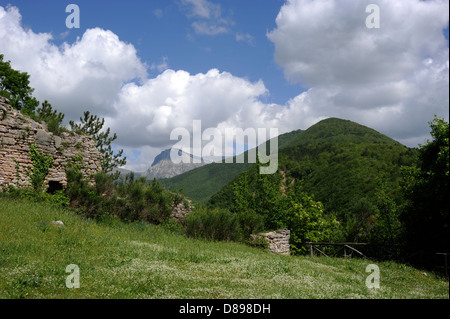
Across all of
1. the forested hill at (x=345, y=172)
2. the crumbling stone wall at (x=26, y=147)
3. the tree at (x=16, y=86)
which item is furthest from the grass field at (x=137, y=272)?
the forested hill at (x=345, y=172)

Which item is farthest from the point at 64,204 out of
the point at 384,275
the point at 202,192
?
the point at 202,192

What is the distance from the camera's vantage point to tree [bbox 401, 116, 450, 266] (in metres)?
15.3

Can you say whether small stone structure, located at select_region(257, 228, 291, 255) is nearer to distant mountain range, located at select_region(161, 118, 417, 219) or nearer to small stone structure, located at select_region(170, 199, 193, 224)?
small stone structure, located at select_region(170, 199, 193, 224)

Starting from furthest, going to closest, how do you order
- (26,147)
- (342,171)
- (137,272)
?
(342,171)
(26,147)
(137,272)

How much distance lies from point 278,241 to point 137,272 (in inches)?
550

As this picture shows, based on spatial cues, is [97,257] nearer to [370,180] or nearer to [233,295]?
[233,295]

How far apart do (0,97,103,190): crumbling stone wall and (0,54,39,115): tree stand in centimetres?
1330

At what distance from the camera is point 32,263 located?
334 inches

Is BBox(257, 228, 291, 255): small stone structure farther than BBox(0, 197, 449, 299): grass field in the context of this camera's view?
Yes

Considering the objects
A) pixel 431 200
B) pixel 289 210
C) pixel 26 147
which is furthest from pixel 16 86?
pixel 431 200

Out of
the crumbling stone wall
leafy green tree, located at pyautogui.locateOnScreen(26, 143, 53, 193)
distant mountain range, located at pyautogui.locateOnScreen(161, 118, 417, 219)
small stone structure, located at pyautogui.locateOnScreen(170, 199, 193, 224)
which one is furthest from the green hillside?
leafy green tree, located at pyautogui.locateOnScreen(26, 143, 53, 193)

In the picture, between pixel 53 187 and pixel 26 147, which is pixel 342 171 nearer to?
pixel 53 187

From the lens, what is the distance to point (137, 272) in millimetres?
8781

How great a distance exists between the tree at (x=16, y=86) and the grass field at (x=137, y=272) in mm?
20396
